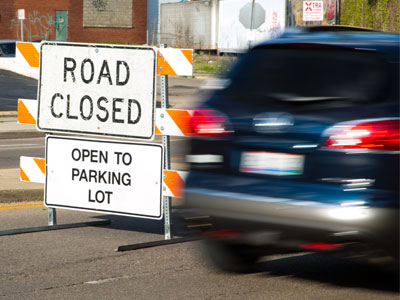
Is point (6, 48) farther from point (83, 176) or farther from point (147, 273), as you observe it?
point (147, 273)

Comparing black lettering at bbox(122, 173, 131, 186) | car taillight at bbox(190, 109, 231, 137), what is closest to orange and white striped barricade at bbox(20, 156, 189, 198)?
black lettering at bbox(122, 173, 131, 186)

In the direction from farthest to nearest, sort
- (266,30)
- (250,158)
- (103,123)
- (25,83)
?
(266,30) → (25,83) → (103,123) → (250,158)

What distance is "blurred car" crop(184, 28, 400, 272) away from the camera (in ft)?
17.7

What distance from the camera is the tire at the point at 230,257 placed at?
6.46m

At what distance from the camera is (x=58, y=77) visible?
303 inches

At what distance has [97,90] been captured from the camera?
24.7ft

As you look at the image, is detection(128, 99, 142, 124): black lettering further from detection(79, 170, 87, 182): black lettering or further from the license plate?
the license plate

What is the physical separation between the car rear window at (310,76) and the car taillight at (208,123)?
0.23 metres

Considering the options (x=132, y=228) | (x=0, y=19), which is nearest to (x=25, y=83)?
(x=132, y=228)

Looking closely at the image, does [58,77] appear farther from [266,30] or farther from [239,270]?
[266,30]

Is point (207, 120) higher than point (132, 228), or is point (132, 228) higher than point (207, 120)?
point (207, 120)

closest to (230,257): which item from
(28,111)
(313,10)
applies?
(28,111)

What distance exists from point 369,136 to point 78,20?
60.9 m

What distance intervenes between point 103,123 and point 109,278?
Result: 65.2 inches
